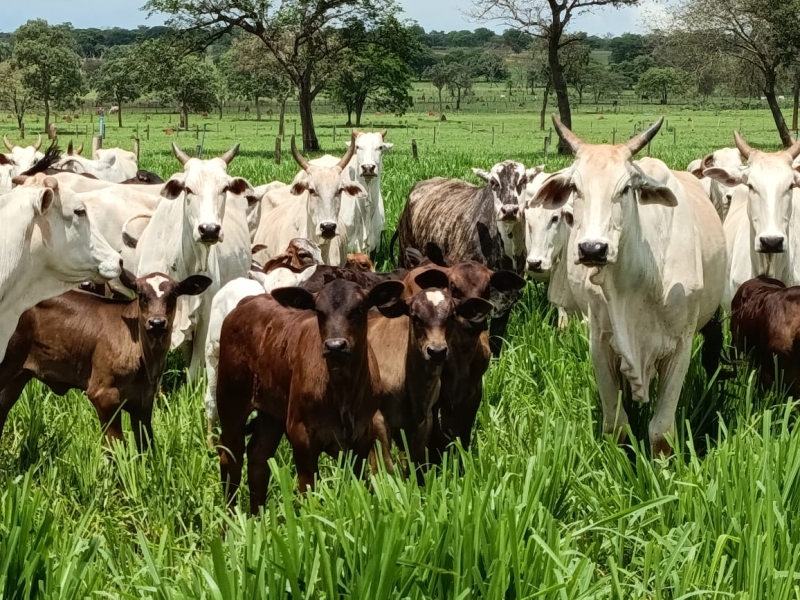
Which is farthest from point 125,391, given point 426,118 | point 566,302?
point 426,118

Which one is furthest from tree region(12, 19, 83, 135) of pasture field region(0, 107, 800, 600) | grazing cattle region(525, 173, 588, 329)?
pasture field region(0, 107, 800, 600)

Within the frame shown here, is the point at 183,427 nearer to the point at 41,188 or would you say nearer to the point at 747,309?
the point at 41,188

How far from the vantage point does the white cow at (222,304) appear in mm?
6176

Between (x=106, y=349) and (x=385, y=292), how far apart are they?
218 cm

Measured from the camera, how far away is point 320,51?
1547 inches

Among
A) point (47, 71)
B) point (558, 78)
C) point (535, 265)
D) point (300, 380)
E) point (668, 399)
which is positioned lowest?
point (668, 399)

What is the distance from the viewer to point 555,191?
5328mm

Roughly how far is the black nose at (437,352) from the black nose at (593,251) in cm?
83

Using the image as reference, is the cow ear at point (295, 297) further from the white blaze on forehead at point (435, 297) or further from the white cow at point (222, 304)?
the white cow at point (222, 304)

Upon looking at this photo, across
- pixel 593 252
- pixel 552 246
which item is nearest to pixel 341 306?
pixel 593 252

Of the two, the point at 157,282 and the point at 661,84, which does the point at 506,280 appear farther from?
the point at 661,84

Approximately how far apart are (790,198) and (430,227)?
4437mm

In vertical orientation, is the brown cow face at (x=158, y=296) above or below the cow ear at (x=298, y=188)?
below

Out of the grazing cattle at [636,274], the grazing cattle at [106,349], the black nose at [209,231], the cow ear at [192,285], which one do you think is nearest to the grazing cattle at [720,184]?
the grazing cattle at [636,274]
